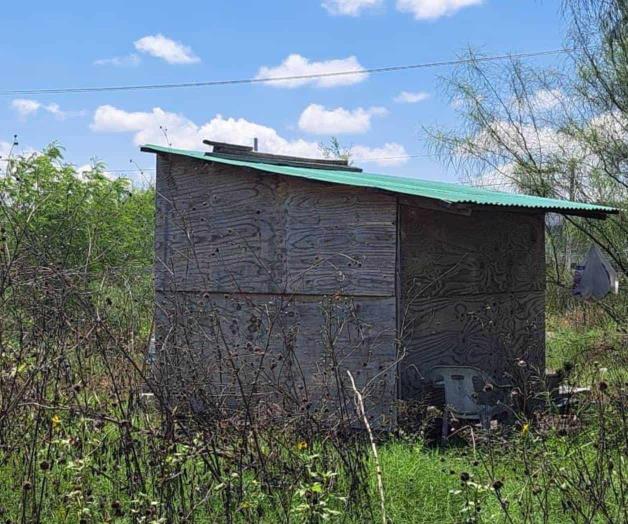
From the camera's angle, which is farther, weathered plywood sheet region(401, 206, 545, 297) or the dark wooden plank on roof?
the dark wooden plank on roof

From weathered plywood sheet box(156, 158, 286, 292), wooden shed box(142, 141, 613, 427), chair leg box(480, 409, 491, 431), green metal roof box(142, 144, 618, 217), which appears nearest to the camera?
chair leg box(480, 409, 491, 431)

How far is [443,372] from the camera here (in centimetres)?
726

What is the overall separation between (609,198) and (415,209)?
4853 mm

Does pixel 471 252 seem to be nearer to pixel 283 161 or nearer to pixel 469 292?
pixel 469 292

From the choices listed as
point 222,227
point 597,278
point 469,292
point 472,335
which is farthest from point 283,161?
point 597,278

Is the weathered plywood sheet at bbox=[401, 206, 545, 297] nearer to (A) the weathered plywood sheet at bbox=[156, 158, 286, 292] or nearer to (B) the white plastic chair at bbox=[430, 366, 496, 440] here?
(B) the white plastic chair at bbox=[430, 366, 496, 440]

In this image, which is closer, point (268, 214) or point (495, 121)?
point (268, 214)

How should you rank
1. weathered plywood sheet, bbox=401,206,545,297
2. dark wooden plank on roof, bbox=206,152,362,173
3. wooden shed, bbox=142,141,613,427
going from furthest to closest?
dark wooden plank on roof, bbox=206,152,362,173
weathered plywood sheet, bbox=401,206,545,297
wooden shed, bbox=142,141,613,427

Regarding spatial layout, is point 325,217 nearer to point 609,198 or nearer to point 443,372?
point 443,372

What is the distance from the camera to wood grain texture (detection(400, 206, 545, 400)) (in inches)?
284

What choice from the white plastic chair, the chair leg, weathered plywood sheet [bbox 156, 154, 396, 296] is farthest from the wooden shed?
the chair leg

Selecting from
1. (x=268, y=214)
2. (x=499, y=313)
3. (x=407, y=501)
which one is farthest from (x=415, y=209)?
(x=407, y=501)

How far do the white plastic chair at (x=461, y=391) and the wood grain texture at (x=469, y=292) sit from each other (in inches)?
7.1

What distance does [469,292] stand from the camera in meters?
7.98
